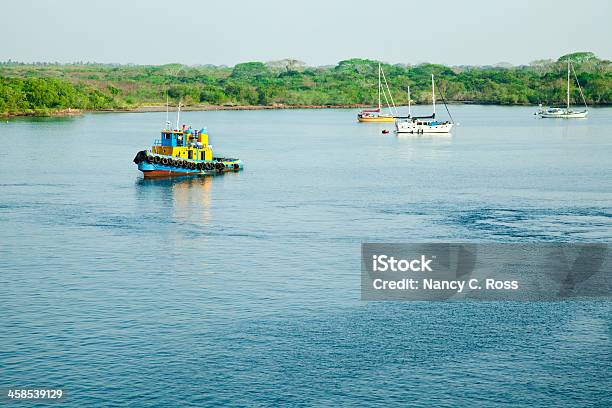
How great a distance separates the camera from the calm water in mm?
41688

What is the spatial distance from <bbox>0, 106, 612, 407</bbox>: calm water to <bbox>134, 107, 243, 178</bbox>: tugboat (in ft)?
8.72

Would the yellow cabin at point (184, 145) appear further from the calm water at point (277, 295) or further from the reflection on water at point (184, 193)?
the calm water at point (277, 295)

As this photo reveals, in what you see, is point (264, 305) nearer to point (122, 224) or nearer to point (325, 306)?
point (325, 306)

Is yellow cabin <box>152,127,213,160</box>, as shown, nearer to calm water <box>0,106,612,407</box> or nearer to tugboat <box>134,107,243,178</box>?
tugboat <box>134,107,243,178</box>

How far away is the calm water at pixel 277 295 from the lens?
137 ft

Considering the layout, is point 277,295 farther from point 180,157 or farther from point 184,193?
point 180,157

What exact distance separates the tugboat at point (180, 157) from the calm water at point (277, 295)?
2657 millimetres

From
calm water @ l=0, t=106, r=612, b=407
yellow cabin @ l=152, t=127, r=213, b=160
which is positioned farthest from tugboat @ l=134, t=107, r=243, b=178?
calm water @ l=0, t=106, r=612, b=407

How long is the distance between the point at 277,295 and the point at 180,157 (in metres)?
52.9

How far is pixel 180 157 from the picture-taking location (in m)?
105

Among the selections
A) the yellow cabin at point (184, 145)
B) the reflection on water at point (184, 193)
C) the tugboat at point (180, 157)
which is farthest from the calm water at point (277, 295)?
the yellow cabin at point (184, 145)

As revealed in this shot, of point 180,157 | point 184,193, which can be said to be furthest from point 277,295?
point 180,157

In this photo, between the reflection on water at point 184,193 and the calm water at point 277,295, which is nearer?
the calm water at point 277,295

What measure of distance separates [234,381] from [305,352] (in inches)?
175
